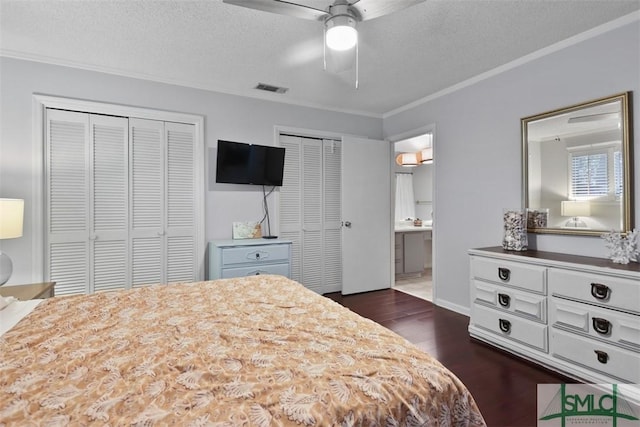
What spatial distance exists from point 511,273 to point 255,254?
229cm

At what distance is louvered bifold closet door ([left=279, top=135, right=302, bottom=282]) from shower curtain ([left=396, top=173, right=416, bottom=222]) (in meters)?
2.73

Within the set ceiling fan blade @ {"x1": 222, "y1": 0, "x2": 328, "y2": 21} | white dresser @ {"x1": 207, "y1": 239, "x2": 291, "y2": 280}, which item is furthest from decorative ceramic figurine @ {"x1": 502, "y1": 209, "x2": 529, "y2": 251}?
ceiling fan blade @ {"x1": 222, "y1": 0, "x2": 328, "y2": 21}

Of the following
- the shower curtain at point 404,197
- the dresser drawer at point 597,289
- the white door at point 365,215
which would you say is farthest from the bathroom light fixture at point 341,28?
the shower curtain at point 404,197

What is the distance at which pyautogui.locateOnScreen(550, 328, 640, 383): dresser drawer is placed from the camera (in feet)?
6.31

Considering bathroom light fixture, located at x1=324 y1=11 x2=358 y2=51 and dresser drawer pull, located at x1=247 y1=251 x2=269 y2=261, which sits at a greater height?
bathroom light fixture, located at x1=324 y1=11 x2=358 y2=51

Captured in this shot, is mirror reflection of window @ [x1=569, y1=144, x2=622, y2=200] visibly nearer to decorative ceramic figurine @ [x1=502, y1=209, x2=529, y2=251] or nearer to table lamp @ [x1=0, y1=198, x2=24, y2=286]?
decorative ceramic figurine @ [x1=502, y1=209, x2=529, y2=251]

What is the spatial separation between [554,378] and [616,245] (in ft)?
3.28

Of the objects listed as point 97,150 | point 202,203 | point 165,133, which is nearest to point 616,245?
point 202,203

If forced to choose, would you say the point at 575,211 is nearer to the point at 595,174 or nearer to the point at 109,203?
the point at 595,174

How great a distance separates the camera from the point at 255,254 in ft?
10.9

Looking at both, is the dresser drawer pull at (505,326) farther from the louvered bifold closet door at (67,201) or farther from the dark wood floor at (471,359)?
the louvered bifold closet door at (67,201)

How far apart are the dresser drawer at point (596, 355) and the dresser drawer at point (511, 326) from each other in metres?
0.08

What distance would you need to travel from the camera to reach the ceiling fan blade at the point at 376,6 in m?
1.75

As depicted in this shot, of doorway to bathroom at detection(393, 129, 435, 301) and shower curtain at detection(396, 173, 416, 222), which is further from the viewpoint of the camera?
shower curtain at detection(396, 173, 416, 222)
